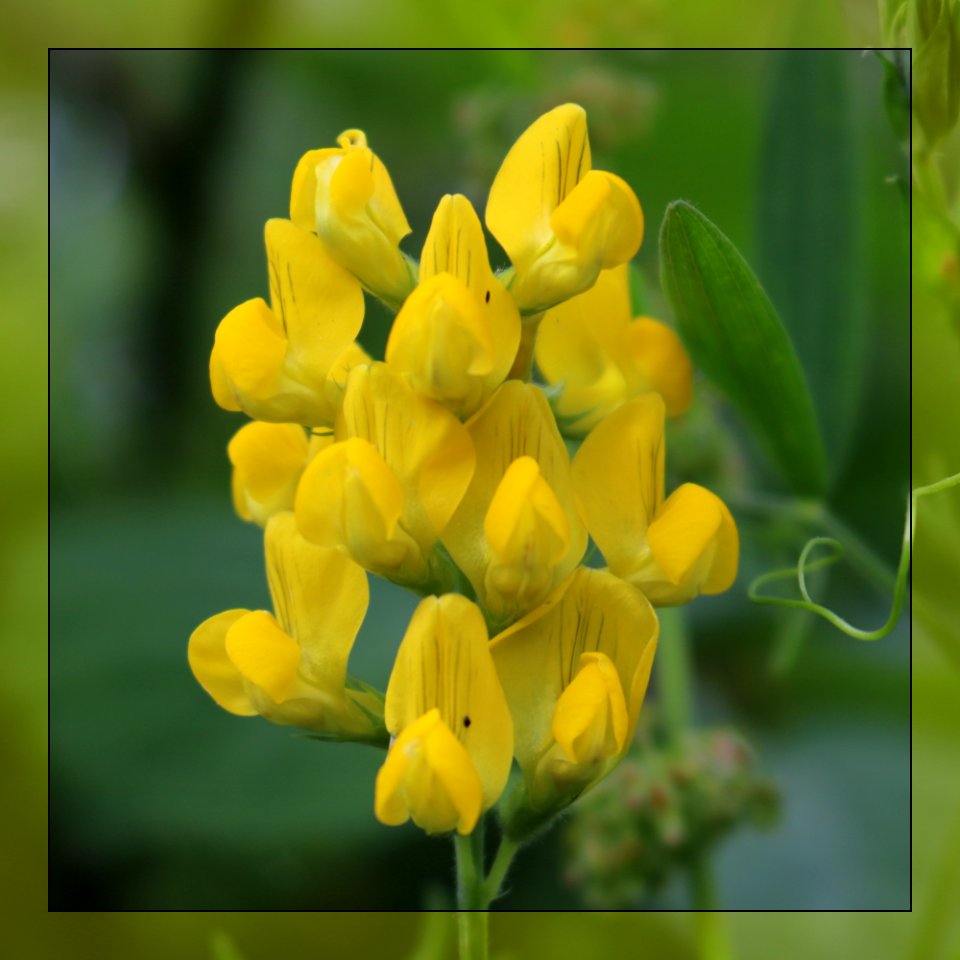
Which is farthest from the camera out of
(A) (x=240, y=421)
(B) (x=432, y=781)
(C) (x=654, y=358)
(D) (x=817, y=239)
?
(A) (x=240, y=421)

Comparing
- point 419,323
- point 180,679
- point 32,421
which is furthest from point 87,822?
point 419,323


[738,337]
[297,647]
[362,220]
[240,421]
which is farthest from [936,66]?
[240,421]

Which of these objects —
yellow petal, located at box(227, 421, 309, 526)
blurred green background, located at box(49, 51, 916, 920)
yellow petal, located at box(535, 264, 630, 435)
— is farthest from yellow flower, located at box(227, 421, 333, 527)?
blurred green background, located at box(49, 51, 916, 920)

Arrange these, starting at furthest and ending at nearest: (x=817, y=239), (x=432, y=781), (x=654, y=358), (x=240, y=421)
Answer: (x=240, y=421) → (x=817, y=239) → (x=654, y=358) → (x=432, y=781)

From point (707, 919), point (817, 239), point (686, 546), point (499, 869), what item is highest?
point (817, 239)

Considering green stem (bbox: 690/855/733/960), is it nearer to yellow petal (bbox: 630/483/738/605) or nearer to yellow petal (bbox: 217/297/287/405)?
yellow petal (bbox: 630/483/738/605)

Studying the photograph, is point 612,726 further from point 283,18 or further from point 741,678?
point 283,18

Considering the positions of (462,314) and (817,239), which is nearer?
(462,314)

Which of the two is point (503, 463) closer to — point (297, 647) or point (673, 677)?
point (297, 647)
